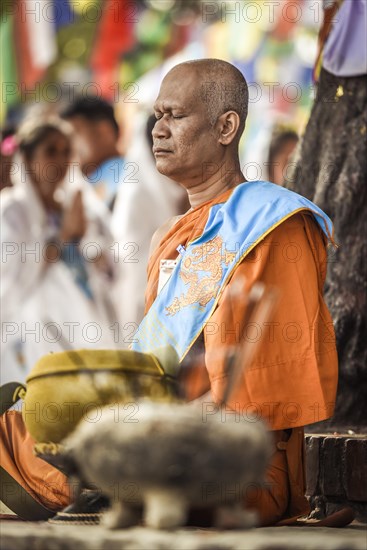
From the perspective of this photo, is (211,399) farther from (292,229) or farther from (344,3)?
(344,3)

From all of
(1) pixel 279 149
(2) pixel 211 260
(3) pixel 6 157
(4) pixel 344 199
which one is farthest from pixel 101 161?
(2) pixel 211 260

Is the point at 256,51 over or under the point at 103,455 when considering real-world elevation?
over

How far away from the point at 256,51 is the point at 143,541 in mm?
9150

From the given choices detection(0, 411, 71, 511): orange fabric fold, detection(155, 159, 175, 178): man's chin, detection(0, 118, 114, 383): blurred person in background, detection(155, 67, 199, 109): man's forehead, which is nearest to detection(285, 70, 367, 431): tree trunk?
detection(155, 159, 175, 178): man's chin

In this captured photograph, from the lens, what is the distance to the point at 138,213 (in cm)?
980

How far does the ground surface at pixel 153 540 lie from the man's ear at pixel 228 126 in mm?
1712

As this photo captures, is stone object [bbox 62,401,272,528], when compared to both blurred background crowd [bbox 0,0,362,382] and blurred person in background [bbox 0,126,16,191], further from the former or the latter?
blurred person in background [bbox 0,126,16,191]

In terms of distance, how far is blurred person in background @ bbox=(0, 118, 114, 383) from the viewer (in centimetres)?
834

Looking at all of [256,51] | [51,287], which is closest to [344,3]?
[51,287]

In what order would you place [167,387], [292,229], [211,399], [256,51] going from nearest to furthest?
[167,387], [211,399], [292,229], [256,51]

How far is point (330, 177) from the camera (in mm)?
5254

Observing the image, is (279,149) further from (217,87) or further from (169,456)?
(169,456)

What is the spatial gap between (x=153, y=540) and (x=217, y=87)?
76.9 inches

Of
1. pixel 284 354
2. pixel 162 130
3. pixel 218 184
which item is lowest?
pixel 284 354
